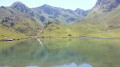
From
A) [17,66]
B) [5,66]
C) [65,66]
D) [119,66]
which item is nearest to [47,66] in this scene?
[65,66]

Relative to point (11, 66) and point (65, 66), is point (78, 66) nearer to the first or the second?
point (65, 66)

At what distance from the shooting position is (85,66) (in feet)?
197

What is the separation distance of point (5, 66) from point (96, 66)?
119 feet

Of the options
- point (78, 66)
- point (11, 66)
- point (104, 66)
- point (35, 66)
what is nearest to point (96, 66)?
point (104, 66)

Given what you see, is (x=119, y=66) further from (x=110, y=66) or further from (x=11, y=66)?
(x=11, y=66)

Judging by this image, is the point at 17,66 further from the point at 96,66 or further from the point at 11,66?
the point at 96,66

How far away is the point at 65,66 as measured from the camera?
60500 mm

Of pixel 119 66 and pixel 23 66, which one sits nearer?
pixel 119 66

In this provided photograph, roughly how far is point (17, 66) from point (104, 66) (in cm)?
3387

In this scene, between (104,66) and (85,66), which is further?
(85,66)

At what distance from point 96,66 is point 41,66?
21304 mm

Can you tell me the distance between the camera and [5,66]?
202ft

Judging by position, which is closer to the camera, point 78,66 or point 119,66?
point 119,66

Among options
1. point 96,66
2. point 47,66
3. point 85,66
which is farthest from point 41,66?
point 96,66
